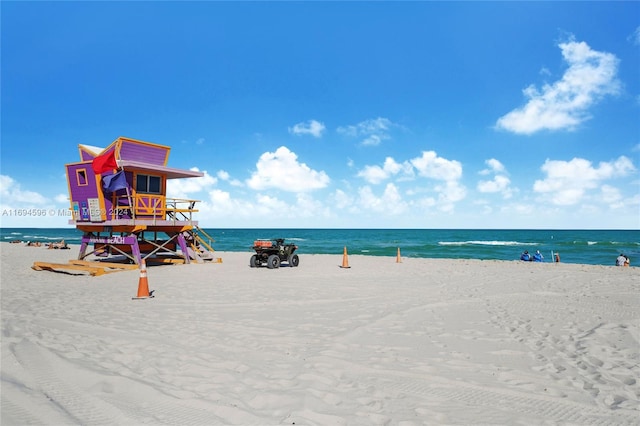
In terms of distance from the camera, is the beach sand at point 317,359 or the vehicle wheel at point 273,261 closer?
the beach sand at point 317,359

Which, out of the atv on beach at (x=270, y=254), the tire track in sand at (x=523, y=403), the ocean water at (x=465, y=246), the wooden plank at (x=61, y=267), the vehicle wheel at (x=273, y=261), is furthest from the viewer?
the ocean water at (x=465, y=246)

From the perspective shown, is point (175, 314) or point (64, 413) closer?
point (64, 413)

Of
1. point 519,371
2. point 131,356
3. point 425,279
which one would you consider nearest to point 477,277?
point 425,279

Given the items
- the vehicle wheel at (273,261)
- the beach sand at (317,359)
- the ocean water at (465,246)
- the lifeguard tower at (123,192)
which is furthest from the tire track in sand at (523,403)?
the ocean water at (465,246)

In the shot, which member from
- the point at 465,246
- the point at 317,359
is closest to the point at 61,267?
the point at 317,359

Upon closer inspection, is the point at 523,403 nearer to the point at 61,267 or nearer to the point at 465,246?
the point at 61,267

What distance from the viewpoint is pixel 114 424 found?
10.9 feet

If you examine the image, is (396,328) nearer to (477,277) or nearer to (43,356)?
(43,356)

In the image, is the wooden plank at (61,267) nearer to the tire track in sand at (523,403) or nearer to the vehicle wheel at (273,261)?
the vehicle wheel at (273,261)

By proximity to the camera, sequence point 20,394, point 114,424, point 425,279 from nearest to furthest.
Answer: point 114,424 → point 20,394 → point 425,279

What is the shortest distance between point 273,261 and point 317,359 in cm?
1247

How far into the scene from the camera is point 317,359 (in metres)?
5.13

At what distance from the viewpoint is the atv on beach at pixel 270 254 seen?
17.5 metres

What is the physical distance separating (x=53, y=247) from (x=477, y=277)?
3950cm
